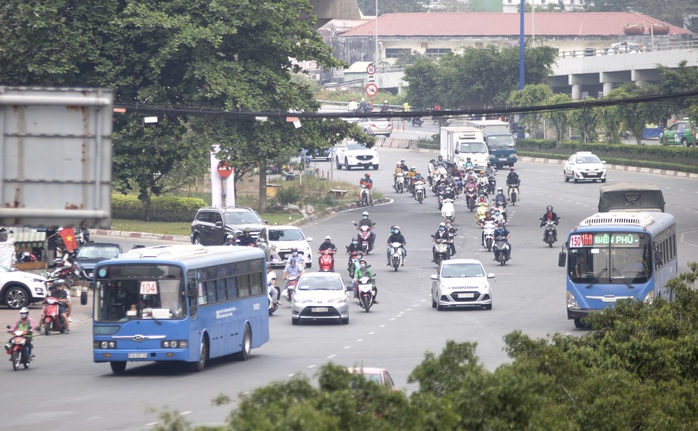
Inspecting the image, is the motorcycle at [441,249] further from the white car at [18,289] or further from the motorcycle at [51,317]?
the motorcycle at [51,317]

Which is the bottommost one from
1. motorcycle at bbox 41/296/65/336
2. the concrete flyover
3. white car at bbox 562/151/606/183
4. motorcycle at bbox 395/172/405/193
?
motorcycle at bbox 41/296/65/336

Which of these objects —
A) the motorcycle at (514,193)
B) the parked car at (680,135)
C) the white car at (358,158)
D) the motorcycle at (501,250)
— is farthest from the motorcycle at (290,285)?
the parked car at (680,135)

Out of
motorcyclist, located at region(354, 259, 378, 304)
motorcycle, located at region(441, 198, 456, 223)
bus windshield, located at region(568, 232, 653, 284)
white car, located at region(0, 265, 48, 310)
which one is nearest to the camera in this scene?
bus windshield, located at region(568, 232, 653, 284)

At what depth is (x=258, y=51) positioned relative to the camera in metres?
46.6

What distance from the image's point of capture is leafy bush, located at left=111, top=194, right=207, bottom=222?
54.0 meters

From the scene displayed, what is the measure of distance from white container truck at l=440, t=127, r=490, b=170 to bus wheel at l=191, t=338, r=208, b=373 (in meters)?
45.2

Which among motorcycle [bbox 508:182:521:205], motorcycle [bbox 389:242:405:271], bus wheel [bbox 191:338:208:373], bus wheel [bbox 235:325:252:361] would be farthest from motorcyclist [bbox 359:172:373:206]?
bus wheel [bbox 191:338:208:373]

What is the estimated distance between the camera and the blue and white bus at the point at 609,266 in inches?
1157

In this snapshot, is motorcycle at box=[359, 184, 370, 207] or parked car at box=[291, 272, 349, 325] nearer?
parked car at box=[291, 272, 349, 325]

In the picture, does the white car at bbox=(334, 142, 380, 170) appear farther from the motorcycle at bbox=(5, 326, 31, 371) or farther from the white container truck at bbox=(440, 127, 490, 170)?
the motorcycle at bbox=(5, 326, 31, 371)

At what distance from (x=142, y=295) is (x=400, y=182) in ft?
138

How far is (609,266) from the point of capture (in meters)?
29.7

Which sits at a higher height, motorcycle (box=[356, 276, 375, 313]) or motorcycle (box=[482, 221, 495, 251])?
motorcycle (box=[482, 221, 495, 251])

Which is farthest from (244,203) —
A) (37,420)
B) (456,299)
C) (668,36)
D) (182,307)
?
(668,36)
